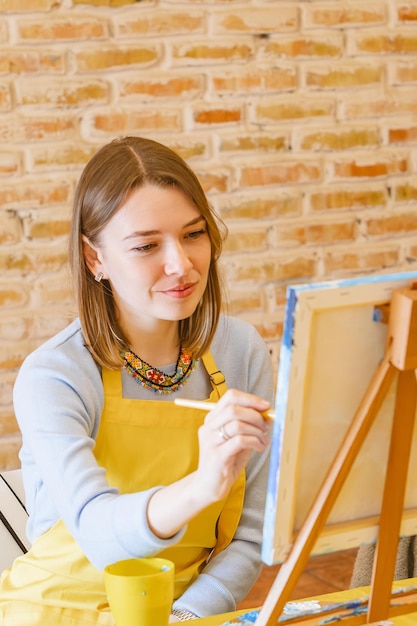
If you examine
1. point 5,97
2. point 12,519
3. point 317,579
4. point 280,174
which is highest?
point 5,97

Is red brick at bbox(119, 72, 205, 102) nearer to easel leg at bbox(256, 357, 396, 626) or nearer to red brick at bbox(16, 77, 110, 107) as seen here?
red brick at bbox(16, 77, 110, 107)

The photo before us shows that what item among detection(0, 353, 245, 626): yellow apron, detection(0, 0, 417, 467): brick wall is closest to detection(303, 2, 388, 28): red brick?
detection(0, 0, 417, 467): brick wall

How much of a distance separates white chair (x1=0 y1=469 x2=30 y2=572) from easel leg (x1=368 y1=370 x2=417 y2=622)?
2.56ft

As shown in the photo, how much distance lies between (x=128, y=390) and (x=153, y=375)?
0.15ft

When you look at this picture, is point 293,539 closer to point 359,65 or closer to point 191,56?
point 191,56

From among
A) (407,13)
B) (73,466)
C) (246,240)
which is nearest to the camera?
(73,466)

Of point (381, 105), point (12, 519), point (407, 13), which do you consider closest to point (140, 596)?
point (12, 519)

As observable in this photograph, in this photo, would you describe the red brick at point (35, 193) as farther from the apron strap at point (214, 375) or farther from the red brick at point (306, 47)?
the apron strap at point (214, 375)

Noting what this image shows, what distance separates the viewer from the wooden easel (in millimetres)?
927

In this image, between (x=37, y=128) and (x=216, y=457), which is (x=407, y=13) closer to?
(x=37, y=128)

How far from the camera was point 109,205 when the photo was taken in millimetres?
1383

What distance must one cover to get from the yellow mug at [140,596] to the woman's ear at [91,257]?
0.54m

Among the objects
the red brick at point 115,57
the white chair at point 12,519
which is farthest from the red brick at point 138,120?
the white chair at point 12,519

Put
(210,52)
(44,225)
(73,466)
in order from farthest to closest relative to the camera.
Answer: (210,52), (44,225), (73,466)
